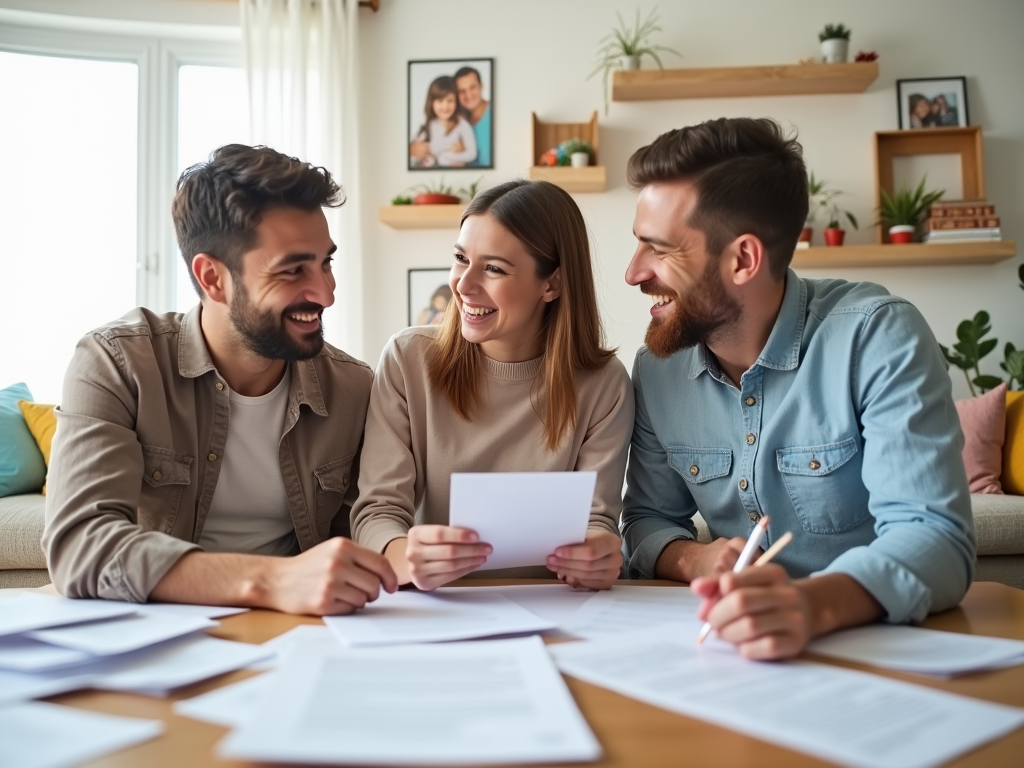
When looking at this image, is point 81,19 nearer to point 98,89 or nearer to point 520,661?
point 98,89

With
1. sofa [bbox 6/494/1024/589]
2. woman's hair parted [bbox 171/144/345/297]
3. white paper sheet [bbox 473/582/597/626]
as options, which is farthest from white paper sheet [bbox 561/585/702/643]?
sofa [bbox 6/494/1024/589]

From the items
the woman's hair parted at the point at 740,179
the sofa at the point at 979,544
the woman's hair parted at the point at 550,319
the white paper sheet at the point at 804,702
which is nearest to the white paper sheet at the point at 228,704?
the white paper sheet at the point at 804,702

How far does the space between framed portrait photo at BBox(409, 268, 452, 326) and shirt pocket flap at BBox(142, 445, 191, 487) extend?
2.73 meters

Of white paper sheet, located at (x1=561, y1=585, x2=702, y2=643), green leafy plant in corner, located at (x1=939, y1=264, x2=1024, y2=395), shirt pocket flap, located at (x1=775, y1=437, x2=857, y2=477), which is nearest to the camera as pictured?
white paper sheet, located at (x1=561, y1=585, x2=702, y2=643)

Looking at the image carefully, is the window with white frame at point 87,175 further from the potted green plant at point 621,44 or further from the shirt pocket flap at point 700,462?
the shirt pocket flap at point 700,462

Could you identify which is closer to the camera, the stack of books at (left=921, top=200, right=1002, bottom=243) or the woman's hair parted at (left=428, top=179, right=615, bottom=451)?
the woman's hair parted at (left=428, top=179, right=615, bottom=451)

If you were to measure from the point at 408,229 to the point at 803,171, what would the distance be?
2812 millimetres

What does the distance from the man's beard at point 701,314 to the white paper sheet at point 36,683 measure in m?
1.12

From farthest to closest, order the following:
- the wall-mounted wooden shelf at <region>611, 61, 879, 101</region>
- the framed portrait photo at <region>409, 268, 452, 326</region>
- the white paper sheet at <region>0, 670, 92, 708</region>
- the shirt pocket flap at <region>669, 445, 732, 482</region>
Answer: the framed portrait photo at <region>409, 268, 452, 326</region> < the wall-mounted wooden shelf at <region>611, 61, 879, 101</region> < the shirt pocket flap at <region>669, 445, 732, 482</region> < the white paper sheet at <region>0, 670, 92, 708</region>

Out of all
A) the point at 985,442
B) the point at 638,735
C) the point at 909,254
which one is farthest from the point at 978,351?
the point at 638,735

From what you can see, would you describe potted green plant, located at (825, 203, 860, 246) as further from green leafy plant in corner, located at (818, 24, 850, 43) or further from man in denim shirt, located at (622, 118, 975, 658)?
man in denim shirt, located at (622, 118, 975, 658)

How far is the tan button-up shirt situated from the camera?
1128 millimetres

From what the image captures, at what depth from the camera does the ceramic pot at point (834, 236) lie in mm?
3898

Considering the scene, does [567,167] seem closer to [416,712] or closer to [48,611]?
[48,611]
